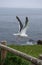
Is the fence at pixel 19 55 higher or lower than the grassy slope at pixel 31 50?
higher

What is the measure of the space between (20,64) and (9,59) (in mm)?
382

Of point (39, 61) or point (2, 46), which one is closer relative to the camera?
point (39, 61)

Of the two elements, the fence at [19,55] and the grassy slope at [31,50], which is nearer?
the fence at [19,55]

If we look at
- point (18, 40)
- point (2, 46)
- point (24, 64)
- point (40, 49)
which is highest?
point (2, 46)

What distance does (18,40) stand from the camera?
4038 cm

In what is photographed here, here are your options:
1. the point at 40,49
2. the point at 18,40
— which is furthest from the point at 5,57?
the point at 18,40

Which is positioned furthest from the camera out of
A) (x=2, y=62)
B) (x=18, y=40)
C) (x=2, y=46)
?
(x=18, y=40)

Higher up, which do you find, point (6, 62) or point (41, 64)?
point (41, 64)

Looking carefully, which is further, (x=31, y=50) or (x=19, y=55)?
(x=31, y=50)

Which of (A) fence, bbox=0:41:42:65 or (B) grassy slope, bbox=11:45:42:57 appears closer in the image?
(A) fence, bbox=0:41:42:65

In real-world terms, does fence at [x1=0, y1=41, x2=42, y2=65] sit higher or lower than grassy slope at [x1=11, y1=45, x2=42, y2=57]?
higher

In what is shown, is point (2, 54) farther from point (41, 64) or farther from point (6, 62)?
point (41, 64)

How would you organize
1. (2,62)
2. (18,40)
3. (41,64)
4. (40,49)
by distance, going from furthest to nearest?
(18,40) → (40,49) → (2,62) → (41,64)

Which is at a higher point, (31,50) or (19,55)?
(19,55)
